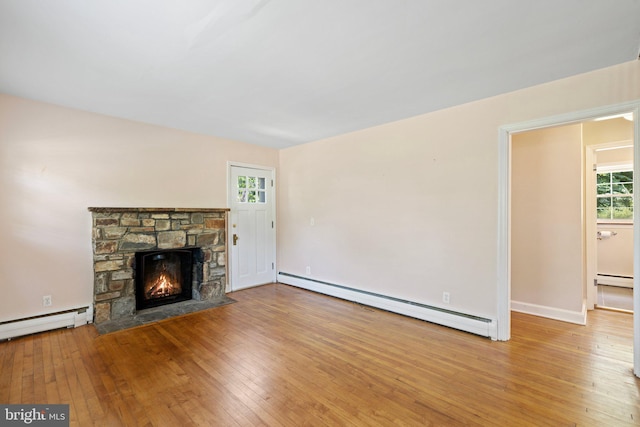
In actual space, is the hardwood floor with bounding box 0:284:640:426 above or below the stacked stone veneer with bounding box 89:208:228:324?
below

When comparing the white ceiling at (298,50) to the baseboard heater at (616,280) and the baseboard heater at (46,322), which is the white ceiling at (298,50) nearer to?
the baseboard heater at (46,322)

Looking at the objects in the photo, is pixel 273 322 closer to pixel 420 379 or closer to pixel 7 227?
pixel 420 379

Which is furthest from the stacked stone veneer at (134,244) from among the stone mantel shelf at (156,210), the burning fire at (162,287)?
the burning fire at (162,287)

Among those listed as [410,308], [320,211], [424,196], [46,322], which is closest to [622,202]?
[424,196]

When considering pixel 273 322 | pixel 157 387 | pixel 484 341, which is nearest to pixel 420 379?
pixel 484 341

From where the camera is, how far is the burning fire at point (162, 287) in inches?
156

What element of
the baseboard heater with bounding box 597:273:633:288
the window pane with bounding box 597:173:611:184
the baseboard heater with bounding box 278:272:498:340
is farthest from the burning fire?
the window pane with bounding box 597:173:611:184

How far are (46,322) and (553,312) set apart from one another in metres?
5.84

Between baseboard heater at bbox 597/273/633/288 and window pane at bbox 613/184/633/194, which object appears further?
window pane at bbox 613/184/633/194

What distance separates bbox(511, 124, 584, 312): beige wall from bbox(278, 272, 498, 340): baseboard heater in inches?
48.1

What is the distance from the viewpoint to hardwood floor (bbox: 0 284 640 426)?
182 centimetres

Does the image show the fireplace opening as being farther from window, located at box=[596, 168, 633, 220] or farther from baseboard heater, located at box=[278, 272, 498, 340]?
window, located at box=[596, 168, 633, 220]

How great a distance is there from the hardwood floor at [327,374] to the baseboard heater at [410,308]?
0.43 ft

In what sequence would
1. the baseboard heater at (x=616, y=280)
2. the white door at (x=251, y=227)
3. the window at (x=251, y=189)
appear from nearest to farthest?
the white door at (x=251, y=227) → the window at (x=251, y=189) → the baseboard heater at (x=616, y=280)
